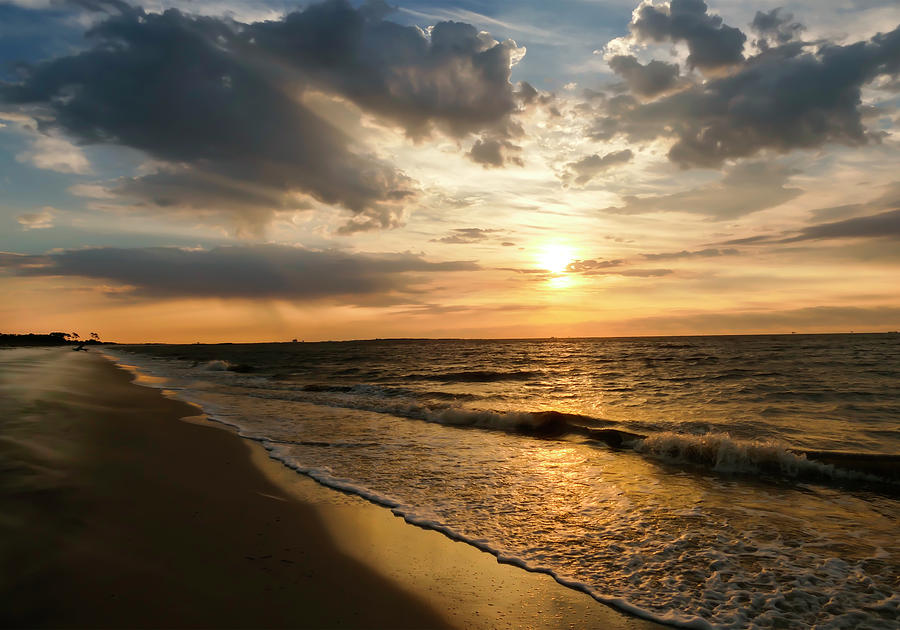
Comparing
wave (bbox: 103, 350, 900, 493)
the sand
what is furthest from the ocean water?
the sand

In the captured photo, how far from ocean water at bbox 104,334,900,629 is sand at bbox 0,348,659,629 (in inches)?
26.2

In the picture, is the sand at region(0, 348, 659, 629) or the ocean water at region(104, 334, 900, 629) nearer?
the sand at region(0, 348, 659, 629)

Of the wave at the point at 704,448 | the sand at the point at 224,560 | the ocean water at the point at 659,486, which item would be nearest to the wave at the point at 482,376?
the ocean water at the point at 659,486

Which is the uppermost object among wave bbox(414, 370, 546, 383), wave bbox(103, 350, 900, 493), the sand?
the sand

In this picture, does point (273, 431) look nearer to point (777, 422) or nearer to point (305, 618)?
point (305, 618)

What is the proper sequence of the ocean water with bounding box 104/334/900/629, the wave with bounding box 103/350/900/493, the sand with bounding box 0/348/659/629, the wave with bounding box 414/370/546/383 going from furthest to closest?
the wave with bounding box 414/370/546/383 → the wave with bounding box 103/350/900/493 → the ocean water with bounding box 104/334/900/629 → the sand with bounding box 0/348/659/629

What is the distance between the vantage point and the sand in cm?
418

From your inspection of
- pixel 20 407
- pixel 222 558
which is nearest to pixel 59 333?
pixel 20 407

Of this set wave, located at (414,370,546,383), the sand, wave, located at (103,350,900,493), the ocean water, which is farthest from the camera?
wave, located at (414,370,546,383)

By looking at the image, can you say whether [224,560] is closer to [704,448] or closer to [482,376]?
[704,448]

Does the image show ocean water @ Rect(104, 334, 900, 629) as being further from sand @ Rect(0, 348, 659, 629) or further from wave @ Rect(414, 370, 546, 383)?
wave @ Rect(414, 370, 546, 383)

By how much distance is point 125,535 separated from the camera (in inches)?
217

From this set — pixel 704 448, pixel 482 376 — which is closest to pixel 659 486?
pixel 704 448

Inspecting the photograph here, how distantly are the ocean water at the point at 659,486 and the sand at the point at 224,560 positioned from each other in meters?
0.67
